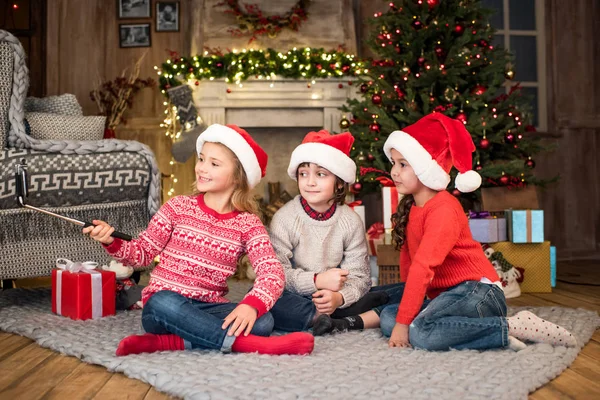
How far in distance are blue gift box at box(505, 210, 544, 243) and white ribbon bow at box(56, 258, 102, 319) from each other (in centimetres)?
198

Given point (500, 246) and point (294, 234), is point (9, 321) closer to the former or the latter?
point (294, 234)

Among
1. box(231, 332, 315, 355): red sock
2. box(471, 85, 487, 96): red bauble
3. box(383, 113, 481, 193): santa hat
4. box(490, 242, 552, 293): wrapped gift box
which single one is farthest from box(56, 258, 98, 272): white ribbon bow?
box(471, 85, 487, 96): red bauble

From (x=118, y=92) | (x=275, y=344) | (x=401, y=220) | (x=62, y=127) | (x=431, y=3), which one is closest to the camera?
(x=275, y=344)

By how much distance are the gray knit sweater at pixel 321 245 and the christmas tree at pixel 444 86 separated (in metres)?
1.35

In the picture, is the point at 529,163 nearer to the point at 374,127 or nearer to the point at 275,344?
the point at 374,127

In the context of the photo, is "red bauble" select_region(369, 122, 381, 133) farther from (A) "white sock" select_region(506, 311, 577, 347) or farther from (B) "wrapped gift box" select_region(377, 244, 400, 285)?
(A) "white sock" select_region(506, 311, 577, 347)

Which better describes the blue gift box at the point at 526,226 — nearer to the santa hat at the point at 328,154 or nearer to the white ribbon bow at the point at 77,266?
the santa hat at the point at 328,154

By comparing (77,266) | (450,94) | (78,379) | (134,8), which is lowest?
(78,379)

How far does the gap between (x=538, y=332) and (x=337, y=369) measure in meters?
0.66

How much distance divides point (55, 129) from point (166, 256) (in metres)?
1.03

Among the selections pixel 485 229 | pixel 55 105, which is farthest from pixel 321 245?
pixel 55 105

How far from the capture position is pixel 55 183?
103 inches

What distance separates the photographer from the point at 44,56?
17.3 ft

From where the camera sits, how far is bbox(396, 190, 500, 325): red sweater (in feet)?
6.52
